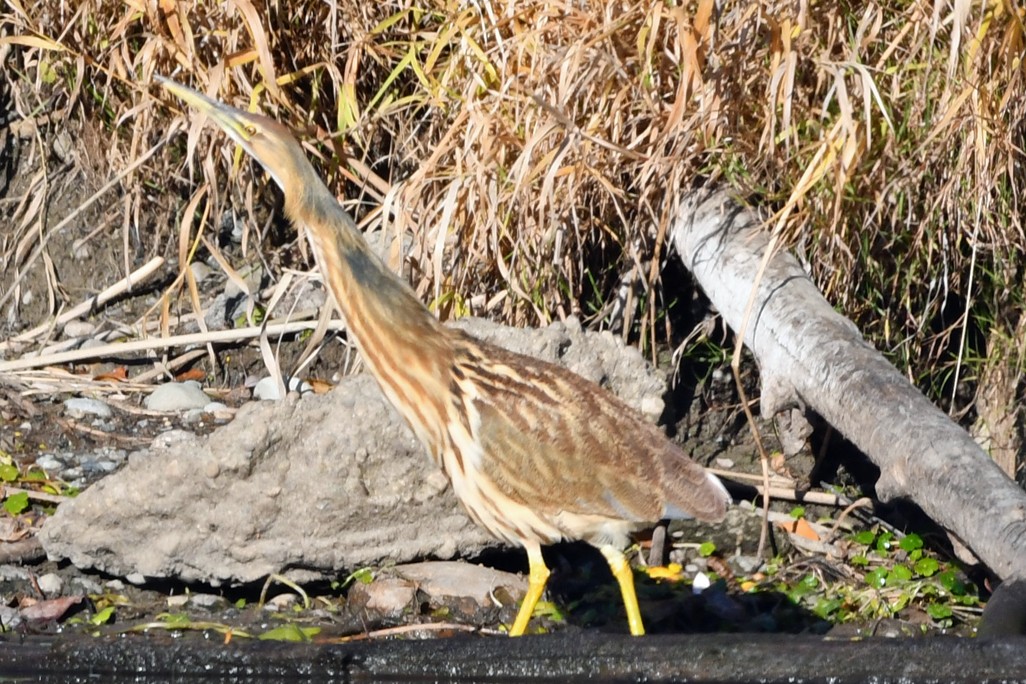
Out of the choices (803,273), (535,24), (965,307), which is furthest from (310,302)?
(965,307)

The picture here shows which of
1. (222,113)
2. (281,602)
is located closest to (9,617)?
(281,602)

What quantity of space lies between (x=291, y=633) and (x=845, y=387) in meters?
1.32

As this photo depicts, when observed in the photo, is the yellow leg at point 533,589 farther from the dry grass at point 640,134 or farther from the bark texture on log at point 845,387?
the dry grass at point 640,134

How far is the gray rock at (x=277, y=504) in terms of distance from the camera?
3.58m

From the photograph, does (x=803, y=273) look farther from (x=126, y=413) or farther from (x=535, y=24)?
(x=126, y=413)

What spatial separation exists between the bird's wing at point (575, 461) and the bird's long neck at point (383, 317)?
111mm

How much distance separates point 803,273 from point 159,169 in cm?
205

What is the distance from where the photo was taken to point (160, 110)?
4523mm

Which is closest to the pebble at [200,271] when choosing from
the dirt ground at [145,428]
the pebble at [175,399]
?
the dirt ground at [145,428]

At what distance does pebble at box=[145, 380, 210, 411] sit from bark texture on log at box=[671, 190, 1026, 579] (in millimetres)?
1424

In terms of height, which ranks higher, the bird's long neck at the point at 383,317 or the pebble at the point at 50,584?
the bird's long neck at the point at 383,317

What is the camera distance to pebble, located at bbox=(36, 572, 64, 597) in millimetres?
3586

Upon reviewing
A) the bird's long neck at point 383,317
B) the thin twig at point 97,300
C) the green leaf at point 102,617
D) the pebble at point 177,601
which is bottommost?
the pebble at point 177,601

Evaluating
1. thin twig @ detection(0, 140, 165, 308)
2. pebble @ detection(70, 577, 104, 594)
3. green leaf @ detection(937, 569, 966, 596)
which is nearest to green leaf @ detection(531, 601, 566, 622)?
green leaf @ detection(937, 569, 966, 596)
